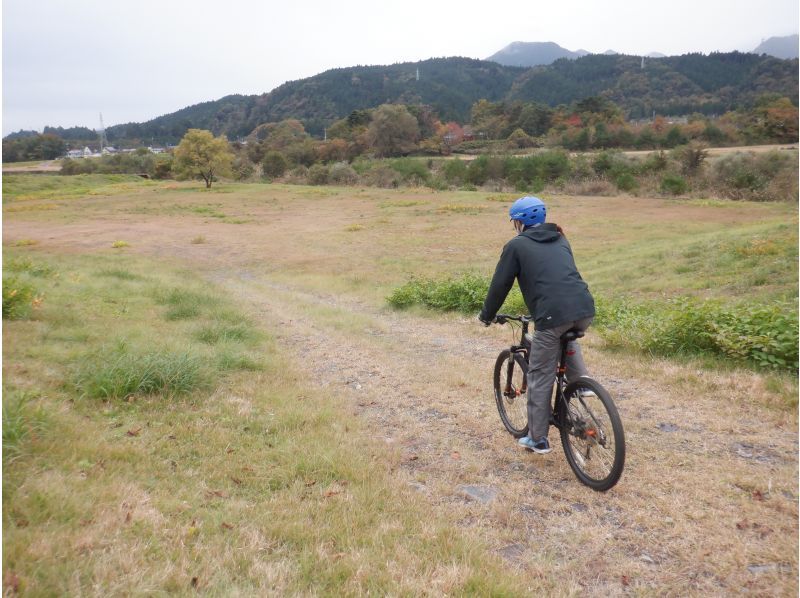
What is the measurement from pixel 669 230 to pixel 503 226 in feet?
25.5

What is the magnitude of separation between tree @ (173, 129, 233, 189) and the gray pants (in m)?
54.0

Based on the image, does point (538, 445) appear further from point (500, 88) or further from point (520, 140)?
point (500, 88)

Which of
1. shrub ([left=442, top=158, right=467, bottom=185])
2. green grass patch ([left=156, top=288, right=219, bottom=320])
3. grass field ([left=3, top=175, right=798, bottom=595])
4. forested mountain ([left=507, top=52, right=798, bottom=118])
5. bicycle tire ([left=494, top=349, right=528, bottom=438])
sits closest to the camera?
grass field ([left=3, top=175, right=798, bottom=595])

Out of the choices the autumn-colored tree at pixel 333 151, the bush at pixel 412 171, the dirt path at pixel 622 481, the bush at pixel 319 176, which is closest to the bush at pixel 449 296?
the dirt path at pixel 622 481

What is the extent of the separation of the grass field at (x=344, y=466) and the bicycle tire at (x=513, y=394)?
0.18 meters

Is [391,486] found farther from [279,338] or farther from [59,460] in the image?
[279,338]

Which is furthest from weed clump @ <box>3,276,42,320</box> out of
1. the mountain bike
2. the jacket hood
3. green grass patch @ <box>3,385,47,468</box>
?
the jacket hood

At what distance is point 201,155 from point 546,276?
181ft

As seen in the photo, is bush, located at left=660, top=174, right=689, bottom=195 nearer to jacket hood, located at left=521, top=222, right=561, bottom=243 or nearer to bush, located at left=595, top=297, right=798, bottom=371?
bush, located at left=595, top=297, right=798, bottom=371

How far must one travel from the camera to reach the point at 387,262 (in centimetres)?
1939

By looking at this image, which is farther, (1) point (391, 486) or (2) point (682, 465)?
(2) point (682, 465)

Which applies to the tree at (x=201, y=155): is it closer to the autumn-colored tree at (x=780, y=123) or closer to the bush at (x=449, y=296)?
the bush at (x=449, y=296)

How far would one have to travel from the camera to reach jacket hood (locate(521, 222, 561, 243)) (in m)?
4.09

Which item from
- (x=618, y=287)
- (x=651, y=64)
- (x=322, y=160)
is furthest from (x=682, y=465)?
(x=651, y=64)
